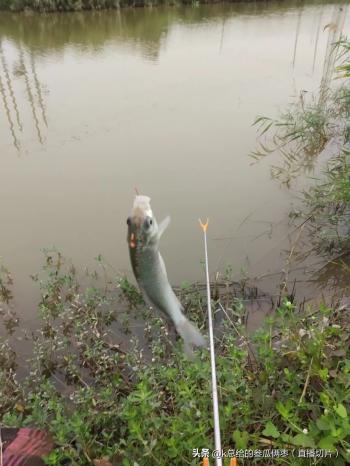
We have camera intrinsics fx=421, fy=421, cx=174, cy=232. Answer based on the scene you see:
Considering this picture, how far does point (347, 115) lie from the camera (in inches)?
249

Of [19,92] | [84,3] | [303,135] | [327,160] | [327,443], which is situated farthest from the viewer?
[84,3]

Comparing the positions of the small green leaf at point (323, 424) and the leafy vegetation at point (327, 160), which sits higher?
the small green leaf at point (323, 424)

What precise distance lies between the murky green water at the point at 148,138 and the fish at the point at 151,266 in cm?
120

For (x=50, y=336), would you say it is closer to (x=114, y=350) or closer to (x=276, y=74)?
(x=114, y=350)

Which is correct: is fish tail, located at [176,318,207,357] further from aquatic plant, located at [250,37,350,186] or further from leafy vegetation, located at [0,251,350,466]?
aquatic plant, located at [250,37,350,186]

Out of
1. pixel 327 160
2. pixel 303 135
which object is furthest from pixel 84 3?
pixel 327 160

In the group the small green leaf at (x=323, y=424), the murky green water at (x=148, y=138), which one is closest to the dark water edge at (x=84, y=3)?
the murky green water at (x=148, y=138)

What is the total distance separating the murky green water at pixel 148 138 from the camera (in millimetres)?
4535

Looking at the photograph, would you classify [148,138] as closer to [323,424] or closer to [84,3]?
[323,424]

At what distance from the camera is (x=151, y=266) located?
254cm

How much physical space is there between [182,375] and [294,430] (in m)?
0.68

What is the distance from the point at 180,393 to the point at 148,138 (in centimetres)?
513

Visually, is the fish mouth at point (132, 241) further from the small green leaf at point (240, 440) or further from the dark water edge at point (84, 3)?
the dark water edge at point (84, 3)

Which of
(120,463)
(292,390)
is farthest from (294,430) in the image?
(120,463)
